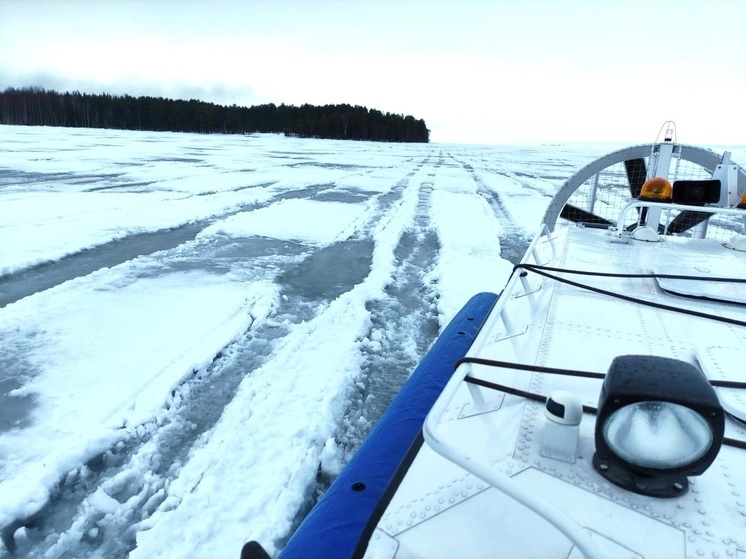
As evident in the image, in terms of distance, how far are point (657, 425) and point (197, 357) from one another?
2942mm

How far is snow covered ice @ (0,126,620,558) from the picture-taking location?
6.90ft

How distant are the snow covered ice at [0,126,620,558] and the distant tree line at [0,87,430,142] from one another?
69.8m

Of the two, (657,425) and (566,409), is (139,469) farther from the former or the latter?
(657,425)

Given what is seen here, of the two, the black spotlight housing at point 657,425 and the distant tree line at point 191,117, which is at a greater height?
the distant tree line at point 191,117

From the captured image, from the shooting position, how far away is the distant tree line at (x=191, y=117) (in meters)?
75.6

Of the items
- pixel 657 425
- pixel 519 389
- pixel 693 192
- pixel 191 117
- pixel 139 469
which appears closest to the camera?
pixel 657 425

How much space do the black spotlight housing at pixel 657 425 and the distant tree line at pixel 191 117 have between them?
247ft

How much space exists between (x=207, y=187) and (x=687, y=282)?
36.4ft

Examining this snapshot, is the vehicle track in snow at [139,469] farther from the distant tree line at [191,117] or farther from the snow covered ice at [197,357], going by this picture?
the distant tree line at [191,117]

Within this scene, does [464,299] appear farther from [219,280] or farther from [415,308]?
[219,280]

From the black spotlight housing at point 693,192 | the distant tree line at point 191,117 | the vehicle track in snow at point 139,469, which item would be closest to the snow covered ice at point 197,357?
the vehicle track in snow at point 139,469

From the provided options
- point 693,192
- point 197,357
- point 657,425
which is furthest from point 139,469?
point 693,192

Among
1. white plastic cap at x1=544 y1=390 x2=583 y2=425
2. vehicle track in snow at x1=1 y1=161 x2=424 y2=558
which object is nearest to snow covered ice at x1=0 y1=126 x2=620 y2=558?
vehicle track in snow at x1=1 y1=161 x2=424 y2=558

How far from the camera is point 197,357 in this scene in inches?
131
